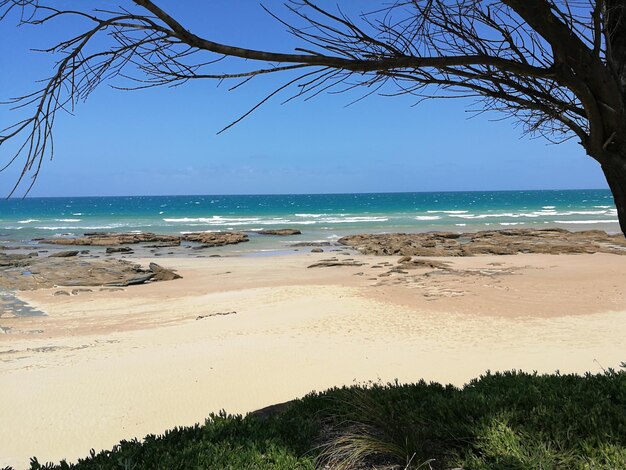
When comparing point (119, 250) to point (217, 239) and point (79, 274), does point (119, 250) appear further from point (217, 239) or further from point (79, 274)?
point (79, 274)

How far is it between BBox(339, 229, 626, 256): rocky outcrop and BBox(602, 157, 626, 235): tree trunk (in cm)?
2079

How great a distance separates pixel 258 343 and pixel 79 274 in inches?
472

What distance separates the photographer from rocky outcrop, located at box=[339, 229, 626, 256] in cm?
2339

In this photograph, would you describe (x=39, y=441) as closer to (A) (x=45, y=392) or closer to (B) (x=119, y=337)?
(A) (x=45, y=392)

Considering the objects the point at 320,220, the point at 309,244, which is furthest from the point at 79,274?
the point at 320,220

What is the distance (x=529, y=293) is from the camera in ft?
42.4

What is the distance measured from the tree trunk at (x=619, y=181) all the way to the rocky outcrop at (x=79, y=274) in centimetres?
1652

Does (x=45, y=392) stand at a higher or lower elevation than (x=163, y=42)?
lower

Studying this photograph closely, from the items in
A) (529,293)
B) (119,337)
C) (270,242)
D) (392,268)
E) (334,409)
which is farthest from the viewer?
(270,242)

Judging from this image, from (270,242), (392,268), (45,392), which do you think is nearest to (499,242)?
(392,268)

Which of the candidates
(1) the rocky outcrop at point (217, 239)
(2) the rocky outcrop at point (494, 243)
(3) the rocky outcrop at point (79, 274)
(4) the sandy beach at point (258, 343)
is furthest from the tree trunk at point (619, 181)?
(1) the rocky outcrop at point (217, 239)

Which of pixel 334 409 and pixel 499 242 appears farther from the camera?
pixel 499 242

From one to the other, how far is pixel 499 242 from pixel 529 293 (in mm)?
14784

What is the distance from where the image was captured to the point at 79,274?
1816 cm
